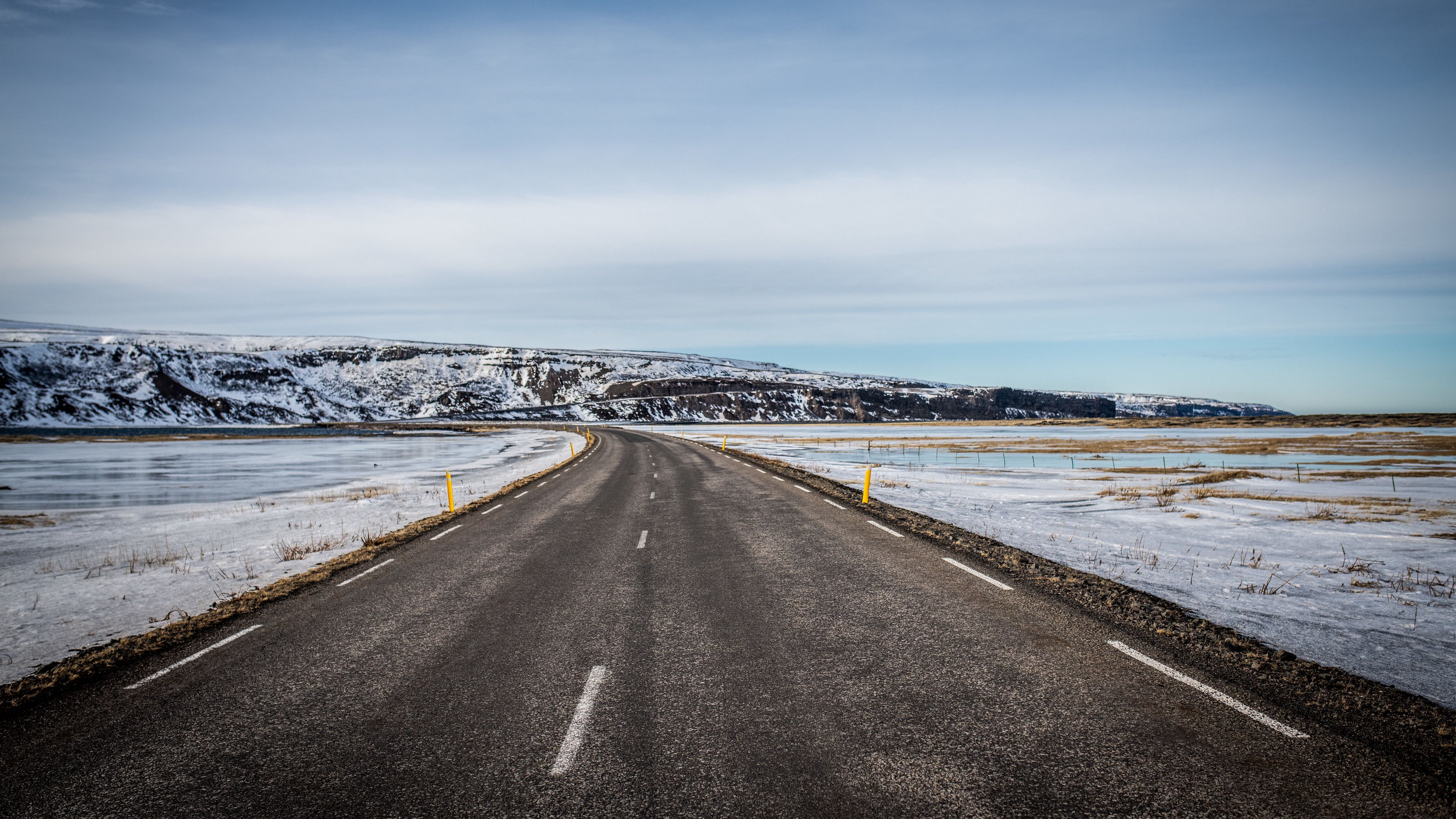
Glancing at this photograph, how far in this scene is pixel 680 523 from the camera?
14.8 m

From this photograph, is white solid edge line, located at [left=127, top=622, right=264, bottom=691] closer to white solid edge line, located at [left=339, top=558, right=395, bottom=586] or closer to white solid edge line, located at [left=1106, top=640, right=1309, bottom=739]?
white solid edge line, located at [left=339, top=558, right=395, bottom=586]

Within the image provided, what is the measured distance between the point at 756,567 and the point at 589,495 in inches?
455

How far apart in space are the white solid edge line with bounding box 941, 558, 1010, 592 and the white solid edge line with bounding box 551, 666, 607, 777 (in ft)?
18.2

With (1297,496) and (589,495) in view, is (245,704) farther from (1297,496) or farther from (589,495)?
(1297,496)

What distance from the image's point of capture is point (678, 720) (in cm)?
497

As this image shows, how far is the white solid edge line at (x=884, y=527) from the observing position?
1291 cm

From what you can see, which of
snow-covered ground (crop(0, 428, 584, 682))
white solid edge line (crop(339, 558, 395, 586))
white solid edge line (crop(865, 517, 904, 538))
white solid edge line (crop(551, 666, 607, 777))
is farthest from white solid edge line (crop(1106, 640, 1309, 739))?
snow-covered ground (crop(0, 428, 584, 682))

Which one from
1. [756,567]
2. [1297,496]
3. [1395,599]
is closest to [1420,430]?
[1297,496]

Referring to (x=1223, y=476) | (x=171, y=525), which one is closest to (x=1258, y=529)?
(x=1223, y=476)

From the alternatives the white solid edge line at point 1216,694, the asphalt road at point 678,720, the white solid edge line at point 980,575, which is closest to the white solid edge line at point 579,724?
the asphalt road at point 678,720

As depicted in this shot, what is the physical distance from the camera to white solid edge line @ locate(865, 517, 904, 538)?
1291 centimetres

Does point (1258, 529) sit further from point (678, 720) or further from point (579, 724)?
point (579, 724)

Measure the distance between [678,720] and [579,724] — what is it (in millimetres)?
722

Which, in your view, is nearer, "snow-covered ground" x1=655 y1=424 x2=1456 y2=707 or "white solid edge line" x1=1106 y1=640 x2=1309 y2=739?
"white solid edge line" x1=1106 y1=640 x2=1309 y2=739
